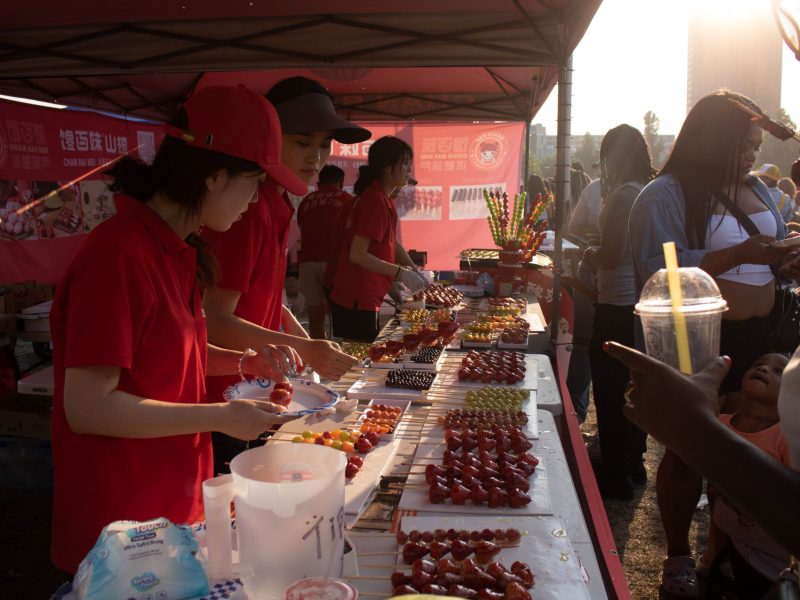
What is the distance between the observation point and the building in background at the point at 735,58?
5191cm

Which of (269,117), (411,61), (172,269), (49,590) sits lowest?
(49,590)

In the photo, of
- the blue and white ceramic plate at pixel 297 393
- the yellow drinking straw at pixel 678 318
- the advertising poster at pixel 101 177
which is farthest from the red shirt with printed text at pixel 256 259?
the advertising poster at pixel 101 177

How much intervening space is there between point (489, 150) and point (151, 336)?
9.55m

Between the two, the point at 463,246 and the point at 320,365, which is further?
the point at 463,246

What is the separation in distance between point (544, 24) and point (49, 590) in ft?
16.8

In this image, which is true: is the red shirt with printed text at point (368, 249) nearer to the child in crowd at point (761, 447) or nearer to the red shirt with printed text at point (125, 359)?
the child in crowd at point (761, 447)

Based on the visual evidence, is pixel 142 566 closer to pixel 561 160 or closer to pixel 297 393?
pixel 297 393

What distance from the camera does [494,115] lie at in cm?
985

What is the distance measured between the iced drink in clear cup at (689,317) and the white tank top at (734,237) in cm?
215

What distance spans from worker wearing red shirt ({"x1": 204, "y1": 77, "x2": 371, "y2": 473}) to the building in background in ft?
152

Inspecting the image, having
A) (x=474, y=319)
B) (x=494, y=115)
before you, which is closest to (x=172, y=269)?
(x=474, y=319)

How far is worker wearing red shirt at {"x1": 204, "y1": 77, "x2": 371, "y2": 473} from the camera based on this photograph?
2461 mm

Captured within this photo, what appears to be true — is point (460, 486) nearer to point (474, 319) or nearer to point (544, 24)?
point (474, 319)

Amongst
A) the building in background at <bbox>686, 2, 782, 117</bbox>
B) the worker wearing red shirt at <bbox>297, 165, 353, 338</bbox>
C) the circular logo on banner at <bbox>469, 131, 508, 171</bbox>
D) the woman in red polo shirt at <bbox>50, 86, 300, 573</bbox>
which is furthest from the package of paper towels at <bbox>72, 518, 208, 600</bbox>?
the building in background at <bbox>686, 2, 782, 117</bbox>
